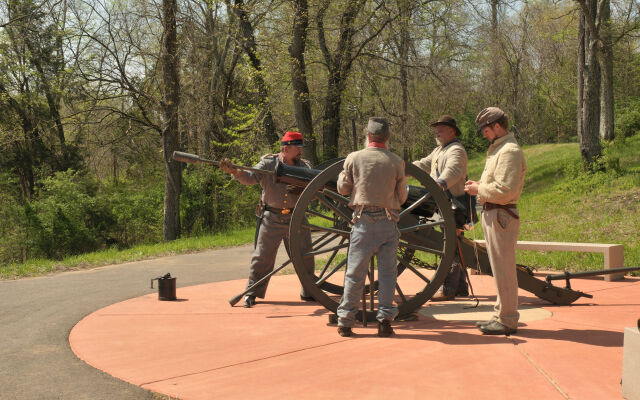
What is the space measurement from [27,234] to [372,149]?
48.9 feet

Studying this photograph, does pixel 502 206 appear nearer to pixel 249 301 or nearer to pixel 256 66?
pixel 249 301

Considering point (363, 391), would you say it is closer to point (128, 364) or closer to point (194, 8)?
point (128, 364)

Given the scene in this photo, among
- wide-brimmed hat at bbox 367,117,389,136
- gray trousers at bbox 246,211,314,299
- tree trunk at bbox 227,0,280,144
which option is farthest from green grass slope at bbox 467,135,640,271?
tree trunk at bbox 227,0,280,144

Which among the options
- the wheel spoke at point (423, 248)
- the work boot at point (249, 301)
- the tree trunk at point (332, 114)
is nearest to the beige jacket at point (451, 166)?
the wheel spoke at point (423, 248)

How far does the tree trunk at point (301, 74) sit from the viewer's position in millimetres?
17234

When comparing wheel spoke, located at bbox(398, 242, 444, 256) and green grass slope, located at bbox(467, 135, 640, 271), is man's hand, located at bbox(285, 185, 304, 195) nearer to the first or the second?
wheel spoke, located at bbox(398, 242, 444, 256)

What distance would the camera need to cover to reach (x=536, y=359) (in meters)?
3.95

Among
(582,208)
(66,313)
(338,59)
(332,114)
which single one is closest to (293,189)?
(66,313)

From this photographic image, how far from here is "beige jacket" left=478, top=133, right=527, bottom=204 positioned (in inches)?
172

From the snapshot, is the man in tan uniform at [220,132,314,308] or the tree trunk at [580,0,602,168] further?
the tree trunk at [580,0,602,168]

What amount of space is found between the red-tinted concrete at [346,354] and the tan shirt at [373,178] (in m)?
1.07

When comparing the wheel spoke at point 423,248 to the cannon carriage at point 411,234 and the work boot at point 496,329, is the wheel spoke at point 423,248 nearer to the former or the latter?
the cannon carriage at point 411,234

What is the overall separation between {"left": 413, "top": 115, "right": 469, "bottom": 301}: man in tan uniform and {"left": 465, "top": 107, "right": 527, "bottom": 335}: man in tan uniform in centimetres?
74

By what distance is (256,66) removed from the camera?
21438mm
